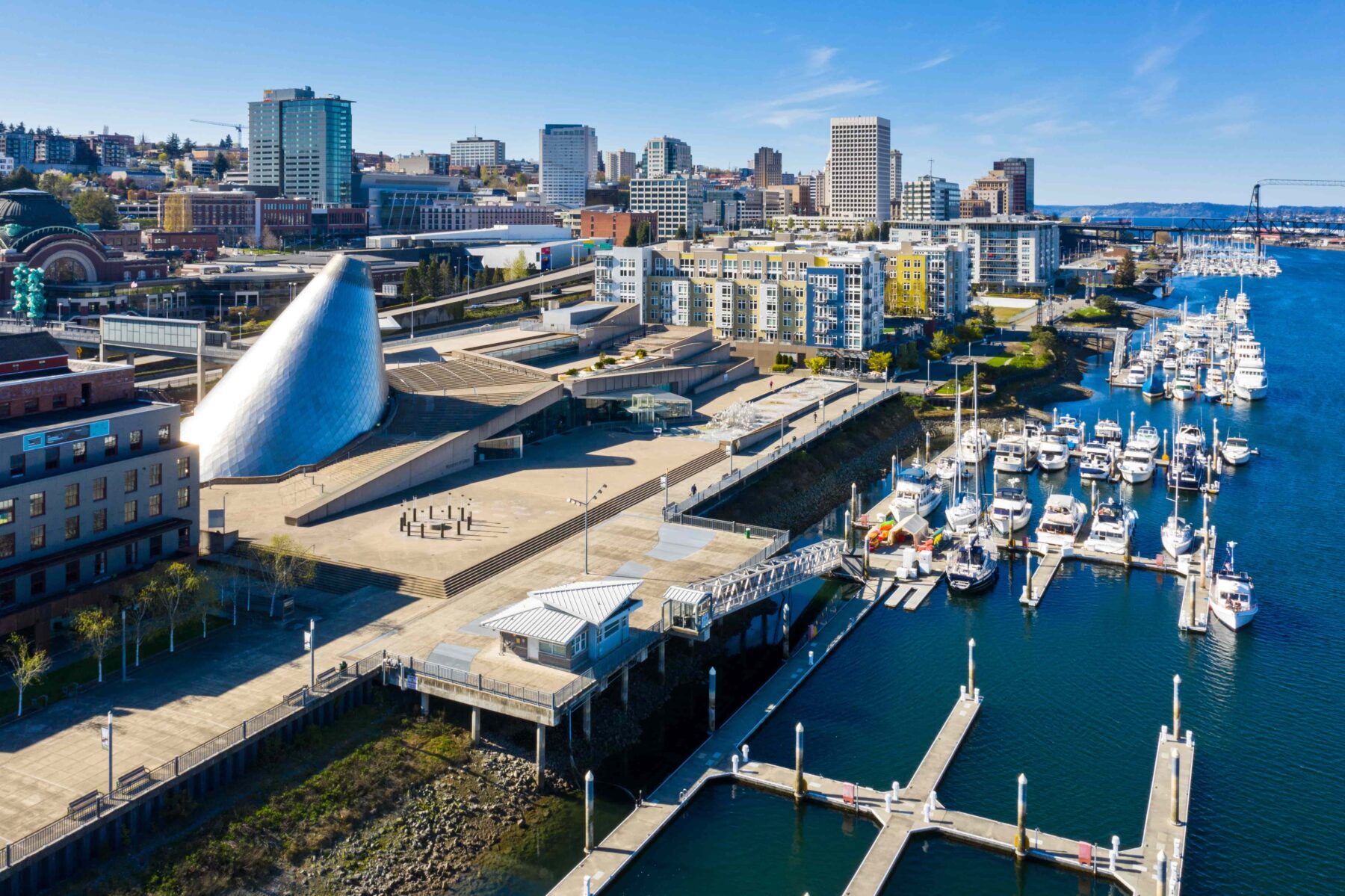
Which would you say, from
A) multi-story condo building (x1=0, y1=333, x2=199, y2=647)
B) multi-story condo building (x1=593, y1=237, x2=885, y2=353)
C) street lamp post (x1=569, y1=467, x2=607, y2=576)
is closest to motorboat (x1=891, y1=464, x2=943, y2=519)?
street lamp post (x1=569, y1=467, x2=607, y2=576)

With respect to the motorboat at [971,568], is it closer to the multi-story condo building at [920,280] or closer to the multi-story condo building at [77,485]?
the multi-story condo building at [77,485]

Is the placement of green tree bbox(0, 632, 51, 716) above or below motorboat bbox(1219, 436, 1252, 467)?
below

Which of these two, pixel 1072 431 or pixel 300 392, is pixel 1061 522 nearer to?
pixel 1072 431

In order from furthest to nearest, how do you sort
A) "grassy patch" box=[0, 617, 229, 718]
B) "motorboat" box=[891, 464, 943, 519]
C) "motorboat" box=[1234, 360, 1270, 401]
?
"motorboat" box=[1234, 360, 1270, 401] < "motorboat" box=[891, 464, 943, 519] < "grassy patch" box=[0, 617, 229, 718]

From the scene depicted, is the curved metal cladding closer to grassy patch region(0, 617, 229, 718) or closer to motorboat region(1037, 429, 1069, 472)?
grassy patch region(0, 617, 229, 718)

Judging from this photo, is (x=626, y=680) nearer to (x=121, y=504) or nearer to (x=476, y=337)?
(x=121, y=504)

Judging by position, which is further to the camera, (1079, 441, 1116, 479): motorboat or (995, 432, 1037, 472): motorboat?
(995, 432, 1037, 472): motorboat

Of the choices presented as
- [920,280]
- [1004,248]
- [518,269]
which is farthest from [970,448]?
[1004,248]
